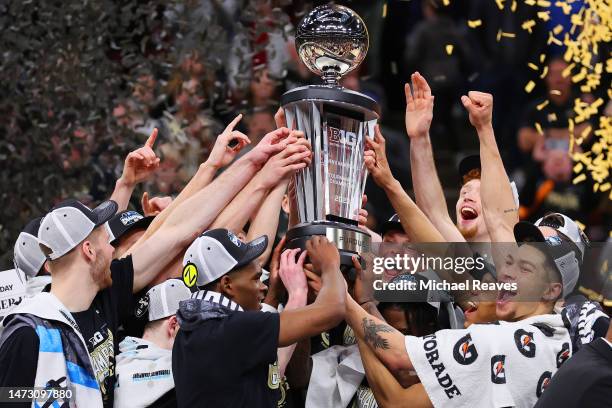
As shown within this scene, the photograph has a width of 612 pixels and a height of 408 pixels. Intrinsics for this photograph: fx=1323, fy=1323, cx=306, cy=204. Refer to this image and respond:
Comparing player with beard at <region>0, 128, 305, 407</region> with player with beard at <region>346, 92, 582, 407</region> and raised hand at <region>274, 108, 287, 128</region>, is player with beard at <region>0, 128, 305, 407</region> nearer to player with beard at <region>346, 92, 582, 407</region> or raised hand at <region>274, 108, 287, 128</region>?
raised hand at <region>274, 108, 287, 128</region>

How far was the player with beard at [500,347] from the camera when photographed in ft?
14.8

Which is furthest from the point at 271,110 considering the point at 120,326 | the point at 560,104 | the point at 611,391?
the point at 611,391

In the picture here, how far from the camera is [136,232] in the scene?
17.6ft

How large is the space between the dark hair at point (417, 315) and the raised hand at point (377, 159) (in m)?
0.48

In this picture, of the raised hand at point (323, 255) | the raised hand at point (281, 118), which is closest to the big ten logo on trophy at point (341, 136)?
the raised hand at point (281, 118)

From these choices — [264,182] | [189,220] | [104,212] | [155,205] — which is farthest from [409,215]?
[155,205]

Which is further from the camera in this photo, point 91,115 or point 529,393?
point 91,115

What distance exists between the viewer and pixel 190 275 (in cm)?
441

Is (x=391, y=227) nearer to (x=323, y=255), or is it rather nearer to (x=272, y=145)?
(x=272, y=145)

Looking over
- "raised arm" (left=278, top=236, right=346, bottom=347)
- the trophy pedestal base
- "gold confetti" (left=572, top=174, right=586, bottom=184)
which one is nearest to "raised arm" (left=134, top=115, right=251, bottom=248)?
the trophy pedestal base

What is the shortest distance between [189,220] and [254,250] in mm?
542

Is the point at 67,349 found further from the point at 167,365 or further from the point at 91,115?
the point at 91,115

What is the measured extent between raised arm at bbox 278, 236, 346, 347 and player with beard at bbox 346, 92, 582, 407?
0.82 ft

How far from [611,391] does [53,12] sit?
486 cm
